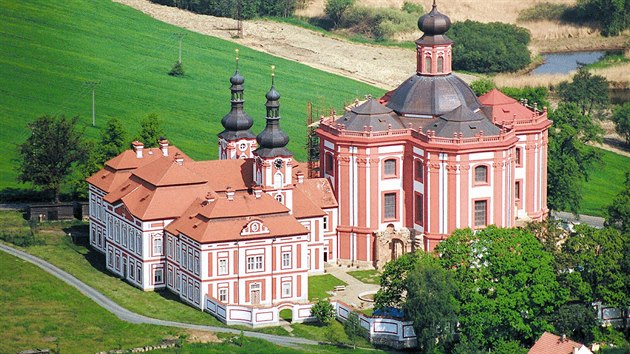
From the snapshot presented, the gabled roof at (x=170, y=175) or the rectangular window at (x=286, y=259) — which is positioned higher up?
the gabled roof at (x=170, y=175)

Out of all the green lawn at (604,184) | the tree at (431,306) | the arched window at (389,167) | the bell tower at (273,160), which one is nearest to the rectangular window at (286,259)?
the bell tower at (273,160)

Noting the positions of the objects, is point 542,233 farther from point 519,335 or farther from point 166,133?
point 166,133

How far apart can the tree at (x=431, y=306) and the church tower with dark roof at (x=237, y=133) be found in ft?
67.5

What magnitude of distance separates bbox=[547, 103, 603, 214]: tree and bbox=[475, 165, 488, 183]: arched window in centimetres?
1345

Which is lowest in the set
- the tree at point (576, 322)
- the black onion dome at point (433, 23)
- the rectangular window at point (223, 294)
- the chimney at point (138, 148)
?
the tree at point (576, 322)

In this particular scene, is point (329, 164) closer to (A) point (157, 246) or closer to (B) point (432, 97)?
(B) point (432, 97)

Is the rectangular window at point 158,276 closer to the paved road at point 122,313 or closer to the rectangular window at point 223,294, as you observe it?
the paved road at point 122,313

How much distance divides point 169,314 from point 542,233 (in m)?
22.0

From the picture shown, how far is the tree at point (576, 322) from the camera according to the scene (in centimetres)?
11275

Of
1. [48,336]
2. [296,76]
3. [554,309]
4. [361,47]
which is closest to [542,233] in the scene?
[554,309]

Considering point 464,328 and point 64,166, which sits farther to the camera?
point 64,166

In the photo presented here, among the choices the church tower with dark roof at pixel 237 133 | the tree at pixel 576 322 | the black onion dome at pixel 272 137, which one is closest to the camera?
the tree at pixel 576 322

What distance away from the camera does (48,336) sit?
11019cm

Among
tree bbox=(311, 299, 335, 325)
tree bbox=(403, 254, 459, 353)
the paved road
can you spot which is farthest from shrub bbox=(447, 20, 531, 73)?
tree bbox=(403, 254, 459, 353)
